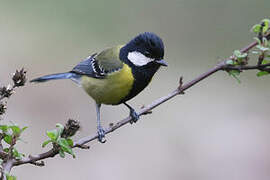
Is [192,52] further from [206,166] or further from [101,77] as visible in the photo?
[101,77]

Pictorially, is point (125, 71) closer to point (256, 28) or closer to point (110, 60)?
point (110, 60)

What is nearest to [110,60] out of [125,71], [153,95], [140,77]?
[125,71]

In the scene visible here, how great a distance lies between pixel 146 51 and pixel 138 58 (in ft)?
0.53

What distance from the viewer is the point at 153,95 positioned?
23.4ft

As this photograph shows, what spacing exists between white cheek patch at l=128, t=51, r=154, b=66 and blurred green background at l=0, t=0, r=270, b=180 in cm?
206

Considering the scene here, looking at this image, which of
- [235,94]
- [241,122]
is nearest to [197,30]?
[235,94]

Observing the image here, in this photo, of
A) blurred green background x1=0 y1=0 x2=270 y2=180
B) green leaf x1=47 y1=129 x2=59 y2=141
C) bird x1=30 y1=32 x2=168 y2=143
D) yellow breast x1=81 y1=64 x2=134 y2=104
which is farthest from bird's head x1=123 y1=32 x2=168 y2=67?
blurred green background x1=0 y1=0 x2=270 y2=180

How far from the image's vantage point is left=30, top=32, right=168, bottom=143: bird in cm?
307

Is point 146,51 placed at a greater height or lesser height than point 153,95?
lesser

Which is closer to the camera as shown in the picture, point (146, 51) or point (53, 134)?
point (53, 134)

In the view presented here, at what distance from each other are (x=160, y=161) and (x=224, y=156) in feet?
2.58

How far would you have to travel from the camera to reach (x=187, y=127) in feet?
20.5

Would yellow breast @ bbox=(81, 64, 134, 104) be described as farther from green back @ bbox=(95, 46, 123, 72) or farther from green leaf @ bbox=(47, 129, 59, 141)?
green leaf @ bbox=(47, 129, 59, 141)

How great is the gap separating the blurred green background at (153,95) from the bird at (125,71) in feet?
5.68
